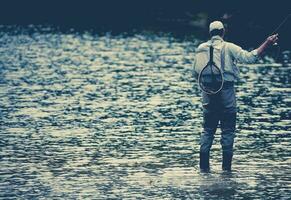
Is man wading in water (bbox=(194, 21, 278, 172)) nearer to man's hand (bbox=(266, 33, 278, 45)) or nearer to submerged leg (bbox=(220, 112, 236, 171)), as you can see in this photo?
submerged leg (bbox=(220, 112, 236, 171))

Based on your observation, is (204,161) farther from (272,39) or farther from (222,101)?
(272,39)

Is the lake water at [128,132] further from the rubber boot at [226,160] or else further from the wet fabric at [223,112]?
the wet fabric at [223,112]

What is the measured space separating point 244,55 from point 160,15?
40228 mm

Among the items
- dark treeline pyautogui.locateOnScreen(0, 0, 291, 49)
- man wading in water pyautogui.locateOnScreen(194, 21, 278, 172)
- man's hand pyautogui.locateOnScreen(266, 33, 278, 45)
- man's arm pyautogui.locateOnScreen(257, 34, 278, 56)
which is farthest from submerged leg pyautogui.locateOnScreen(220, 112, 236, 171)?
dark treeline pyautogui.locateOnScreen(0, 0, 291, 49)

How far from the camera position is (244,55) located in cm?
1168

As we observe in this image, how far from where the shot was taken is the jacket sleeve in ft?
38.0

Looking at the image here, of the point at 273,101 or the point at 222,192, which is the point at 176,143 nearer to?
the point at 222,192

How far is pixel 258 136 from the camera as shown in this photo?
14617mm

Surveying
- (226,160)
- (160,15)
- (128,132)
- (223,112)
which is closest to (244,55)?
(223,112)

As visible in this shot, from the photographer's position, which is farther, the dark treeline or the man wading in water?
the dark treeline

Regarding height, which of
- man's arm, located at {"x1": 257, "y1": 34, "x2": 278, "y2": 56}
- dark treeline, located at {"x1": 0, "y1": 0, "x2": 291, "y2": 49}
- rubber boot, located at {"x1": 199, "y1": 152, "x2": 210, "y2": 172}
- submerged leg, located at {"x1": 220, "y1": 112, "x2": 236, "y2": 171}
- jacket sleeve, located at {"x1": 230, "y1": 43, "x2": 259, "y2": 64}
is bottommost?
rubber boot, located at {"x1": 199, "y1": 152, "x2": 210, "y2": 172}

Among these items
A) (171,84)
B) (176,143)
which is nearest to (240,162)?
(176,143)

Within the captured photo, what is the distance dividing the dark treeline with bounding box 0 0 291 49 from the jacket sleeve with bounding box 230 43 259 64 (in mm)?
13989

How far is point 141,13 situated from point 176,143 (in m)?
41.1
